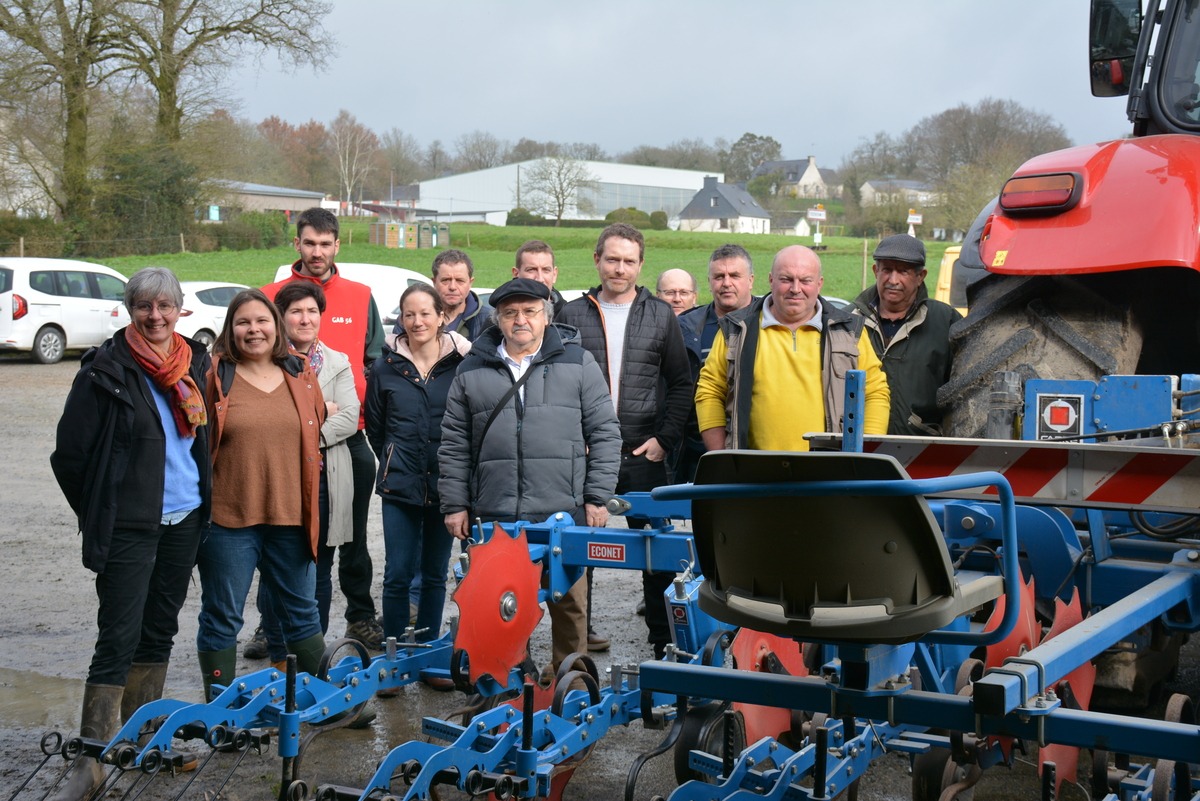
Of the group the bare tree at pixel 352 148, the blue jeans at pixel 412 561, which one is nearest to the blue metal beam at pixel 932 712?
the blue jeans at pixel 412 561

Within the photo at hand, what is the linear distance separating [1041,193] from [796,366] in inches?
46.4


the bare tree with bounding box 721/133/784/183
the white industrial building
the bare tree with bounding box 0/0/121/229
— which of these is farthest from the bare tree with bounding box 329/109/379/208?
the bare tree with bounding box 0/0/121/229

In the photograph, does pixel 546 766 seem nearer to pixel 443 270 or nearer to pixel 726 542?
pixel 726 542

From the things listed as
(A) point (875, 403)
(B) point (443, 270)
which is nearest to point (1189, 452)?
(A) point (875, 403)

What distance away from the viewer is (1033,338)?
4.27 m

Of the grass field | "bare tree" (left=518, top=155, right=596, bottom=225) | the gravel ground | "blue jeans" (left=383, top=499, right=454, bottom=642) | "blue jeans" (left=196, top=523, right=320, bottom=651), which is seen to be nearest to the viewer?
the gravel ground

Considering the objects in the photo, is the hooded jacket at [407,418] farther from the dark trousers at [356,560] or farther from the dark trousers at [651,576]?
the dark trousers at [651,576]

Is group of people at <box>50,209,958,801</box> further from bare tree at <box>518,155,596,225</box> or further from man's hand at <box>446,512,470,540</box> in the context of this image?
bare tree at <box>518,155,596,225</box>

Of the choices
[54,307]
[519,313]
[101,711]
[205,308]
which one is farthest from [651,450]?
[54,307]

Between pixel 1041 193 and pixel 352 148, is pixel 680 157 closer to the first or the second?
pixel 352 148

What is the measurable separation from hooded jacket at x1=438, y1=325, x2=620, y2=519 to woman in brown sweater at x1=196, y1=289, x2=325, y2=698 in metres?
0.58

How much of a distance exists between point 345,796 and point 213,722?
59cm

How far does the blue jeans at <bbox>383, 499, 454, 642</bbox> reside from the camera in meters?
5.48

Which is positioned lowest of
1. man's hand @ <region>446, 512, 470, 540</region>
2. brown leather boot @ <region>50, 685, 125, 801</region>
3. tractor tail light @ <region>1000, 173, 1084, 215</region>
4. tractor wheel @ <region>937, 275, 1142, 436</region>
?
brown leather boot @ <region>50, 685, 125, 801</region>
